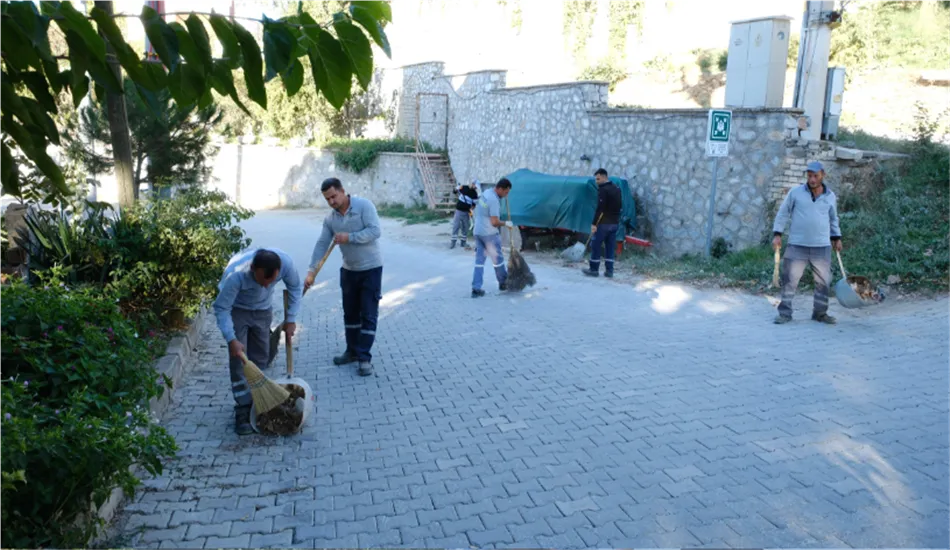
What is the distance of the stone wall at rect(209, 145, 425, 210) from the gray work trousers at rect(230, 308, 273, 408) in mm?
21562

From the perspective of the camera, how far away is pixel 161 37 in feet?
7.32

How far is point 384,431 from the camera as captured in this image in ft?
18.8

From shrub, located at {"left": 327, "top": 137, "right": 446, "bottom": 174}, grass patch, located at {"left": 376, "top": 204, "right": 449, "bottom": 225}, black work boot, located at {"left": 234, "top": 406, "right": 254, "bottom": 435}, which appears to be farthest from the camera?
shrub, located at {"left": 327, "top": 137, "right": 446, "bottom": 174}

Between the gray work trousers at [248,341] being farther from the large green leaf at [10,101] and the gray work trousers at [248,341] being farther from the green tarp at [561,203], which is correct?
the green tarp at [561,203]

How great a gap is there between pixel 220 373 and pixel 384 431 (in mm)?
2337

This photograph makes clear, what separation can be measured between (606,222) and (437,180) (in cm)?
1442

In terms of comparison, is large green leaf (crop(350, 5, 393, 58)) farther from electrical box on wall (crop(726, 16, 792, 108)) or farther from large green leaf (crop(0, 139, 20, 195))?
electrical box on wall (crop(726, 16, 792, 108))

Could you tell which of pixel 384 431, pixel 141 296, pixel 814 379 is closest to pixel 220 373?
pixel 141 296

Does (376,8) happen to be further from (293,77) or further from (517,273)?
(517,273)

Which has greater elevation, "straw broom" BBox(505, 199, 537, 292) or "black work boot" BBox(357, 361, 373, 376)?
"straw broom" BBox(505, 199, 537, 292)

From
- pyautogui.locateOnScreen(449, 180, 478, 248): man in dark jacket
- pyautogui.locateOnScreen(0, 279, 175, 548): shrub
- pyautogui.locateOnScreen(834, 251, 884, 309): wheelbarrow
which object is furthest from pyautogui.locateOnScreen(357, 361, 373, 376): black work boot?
pyautogui.locateOnScreen(449, 180, 478, 248): man in dark jacket

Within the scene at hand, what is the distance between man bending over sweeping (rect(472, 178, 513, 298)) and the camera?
10.7 m

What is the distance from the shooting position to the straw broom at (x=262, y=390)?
17.7ft

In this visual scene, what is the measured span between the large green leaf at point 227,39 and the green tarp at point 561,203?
41.0 feet
